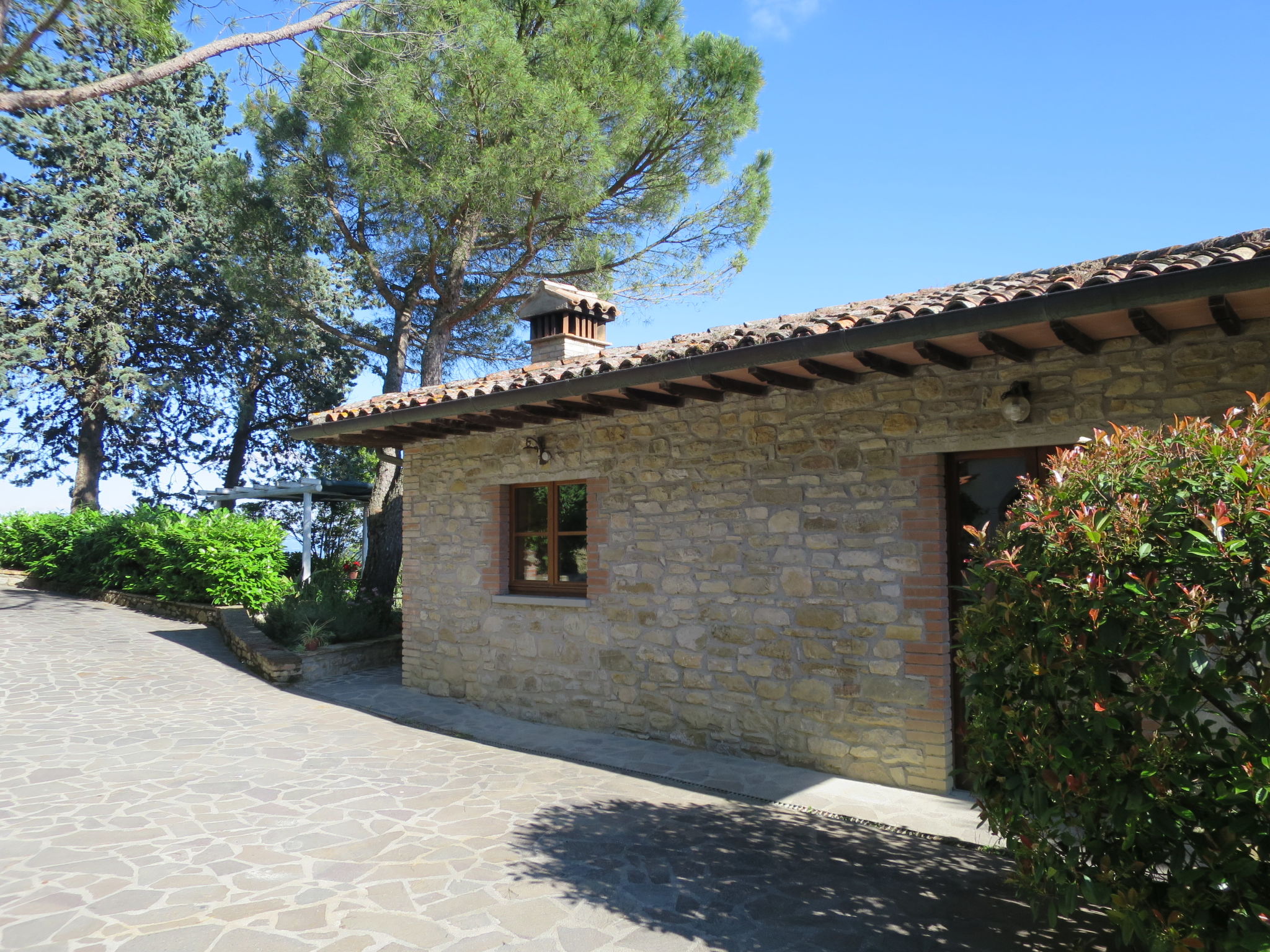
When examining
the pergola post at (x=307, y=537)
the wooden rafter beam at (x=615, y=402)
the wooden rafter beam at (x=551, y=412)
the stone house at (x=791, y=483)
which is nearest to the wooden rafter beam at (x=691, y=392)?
the stone house at (x=791, y=483)

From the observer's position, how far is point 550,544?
779 centimetres

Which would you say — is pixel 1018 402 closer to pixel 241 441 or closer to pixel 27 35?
pixel 27 35

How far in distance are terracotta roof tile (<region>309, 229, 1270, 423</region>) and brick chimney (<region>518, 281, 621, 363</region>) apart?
3.26ft

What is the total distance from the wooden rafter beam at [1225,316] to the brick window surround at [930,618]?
167cm

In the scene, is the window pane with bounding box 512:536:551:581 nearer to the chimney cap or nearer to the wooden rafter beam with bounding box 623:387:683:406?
the wooden rafter beam with bounding box 623:387:683:406

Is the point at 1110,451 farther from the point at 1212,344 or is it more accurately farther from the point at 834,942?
the point at 834,942

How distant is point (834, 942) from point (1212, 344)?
11.9ft

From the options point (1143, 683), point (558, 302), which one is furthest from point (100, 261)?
point (1143, 683)

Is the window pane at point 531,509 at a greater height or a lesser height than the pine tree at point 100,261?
lesser

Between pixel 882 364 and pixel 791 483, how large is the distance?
1195 mm

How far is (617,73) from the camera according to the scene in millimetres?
11438

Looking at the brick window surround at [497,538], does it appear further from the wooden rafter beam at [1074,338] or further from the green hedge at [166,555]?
the green hedge at [166,555]

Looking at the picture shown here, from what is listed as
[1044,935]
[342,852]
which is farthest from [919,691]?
[342,852]

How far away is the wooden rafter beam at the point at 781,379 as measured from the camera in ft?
17.7
